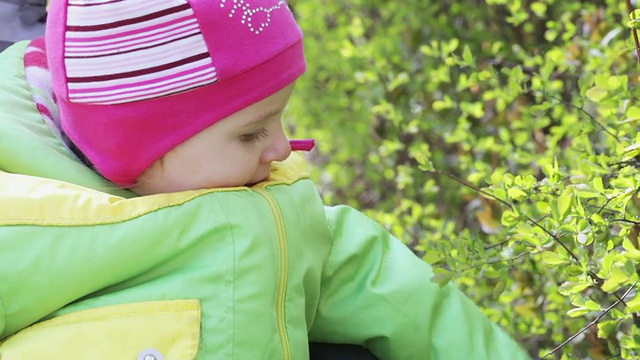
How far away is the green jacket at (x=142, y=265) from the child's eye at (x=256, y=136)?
9cm

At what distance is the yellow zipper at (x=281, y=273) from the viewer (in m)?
1.85

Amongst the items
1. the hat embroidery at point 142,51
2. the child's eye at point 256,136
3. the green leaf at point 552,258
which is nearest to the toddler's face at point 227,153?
the child's eye at point 256,136

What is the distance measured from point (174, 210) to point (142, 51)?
288 millimetres

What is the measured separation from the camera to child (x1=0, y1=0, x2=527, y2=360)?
1757 millimetres

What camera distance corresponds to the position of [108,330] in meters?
1.74

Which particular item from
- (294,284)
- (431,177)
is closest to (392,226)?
(431,177)

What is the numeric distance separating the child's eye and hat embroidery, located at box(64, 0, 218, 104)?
13cm

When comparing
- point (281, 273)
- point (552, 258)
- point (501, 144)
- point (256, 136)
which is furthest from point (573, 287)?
point (501, 144)

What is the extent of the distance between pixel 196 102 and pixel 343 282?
493 mm

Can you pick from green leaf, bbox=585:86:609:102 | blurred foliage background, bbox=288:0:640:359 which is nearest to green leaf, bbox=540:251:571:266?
blurred foliage background, bbox=288:0:640:359

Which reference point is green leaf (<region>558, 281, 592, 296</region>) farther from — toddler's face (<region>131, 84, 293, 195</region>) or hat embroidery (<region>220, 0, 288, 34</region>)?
hat embroidery (<region>220, 0, 288, 34</region>)

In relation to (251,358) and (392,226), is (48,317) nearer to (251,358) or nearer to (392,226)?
(251,358)

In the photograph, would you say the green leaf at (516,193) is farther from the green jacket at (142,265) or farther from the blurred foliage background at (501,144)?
the green jacket at (142,265)

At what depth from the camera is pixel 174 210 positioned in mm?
1826
